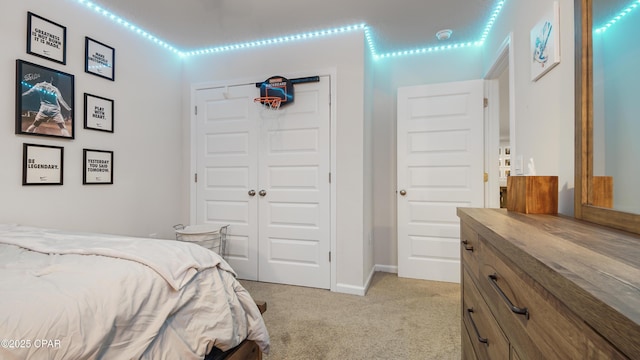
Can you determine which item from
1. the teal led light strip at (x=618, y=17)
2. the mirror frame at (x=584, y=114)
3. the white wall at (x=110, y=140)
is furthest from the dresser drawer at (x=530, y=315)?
the white wall at (x=110, y=140)

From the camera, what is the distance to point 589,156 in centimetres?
97

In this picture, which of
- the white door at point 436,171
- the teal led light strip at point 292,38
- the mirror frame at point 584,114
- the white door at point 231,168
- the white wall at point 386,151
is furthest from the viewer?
the white wall at point 386,151

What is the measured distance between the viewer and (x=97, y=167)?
2.26 m

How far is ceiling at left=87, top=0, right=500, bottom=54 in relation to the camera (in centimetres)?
223

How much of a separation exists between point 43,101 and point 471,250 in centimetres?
275

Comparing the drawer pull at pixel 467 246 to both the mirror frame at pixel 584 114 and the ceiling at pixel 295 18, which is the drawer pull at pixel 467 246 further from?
the ceiling at pixel 295 18

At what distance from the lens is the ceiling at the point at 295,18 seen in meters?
2.23

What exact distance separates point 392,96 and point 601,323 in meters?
3.09

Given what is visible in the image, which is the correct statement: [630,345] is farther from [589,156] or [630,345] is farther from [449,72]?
[449,72]

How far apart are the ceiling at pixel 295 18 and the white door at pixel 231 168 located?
57 cm

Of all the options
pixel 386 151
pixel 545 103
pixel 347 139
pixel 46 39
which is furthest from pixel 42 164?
pixel 545 103

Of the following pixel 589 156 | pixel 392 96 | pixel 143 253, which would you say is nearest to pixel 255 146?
pixel 392 96

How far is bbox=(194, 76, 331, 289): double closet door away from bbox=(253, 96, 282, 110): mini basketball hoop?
0.06m

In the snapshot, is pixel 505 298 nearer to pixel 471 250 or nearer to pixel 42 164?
pixel 471 250
